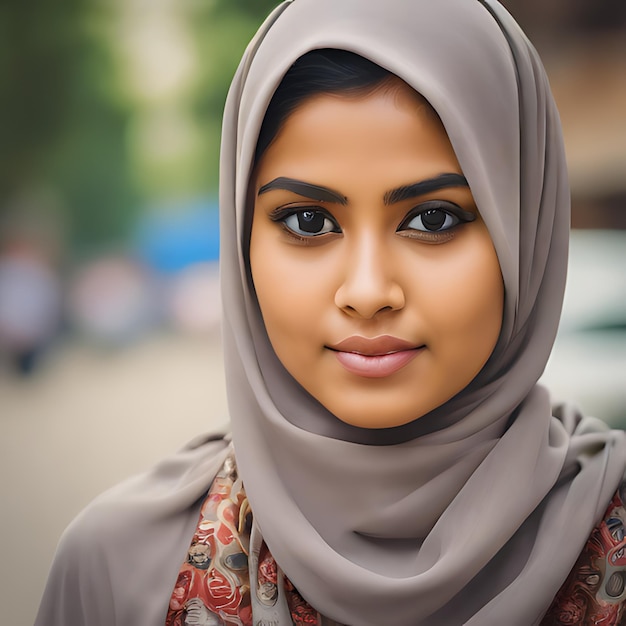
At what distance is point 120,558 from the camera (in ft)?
3.16

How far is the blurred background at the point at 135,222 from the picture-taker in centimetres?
171

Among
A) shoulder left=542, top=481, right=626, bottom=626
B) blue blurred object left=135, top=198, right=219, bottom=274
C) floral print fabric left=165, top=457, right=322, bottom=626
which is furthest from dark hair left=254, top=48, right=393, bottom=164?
blue blurred object left=135, top=198, right=219, bottom=274

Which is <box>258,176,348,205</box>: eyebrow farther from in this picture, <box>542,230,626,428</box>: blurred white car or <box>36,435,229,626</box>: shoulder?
<box>542,230,626,428</box>: blurred white car

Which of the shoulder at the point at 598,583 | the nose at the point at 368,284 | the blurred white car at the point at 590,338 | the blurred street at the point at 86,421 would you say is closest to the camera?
the nose at the point at 368,284

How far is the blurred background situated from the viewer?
1.71m

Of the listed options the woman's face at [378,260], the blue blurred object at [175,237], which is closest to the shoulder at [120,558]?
the woman's face at [378,260]

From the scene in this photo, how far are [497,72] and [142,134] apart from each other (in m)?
1.05

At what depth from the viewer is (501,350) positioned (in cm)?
94

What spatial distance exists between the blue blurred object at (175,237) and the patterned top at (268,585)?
857mm

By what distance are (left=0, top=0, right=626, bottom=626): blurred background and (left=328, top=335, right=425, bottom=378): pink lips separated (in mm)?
947

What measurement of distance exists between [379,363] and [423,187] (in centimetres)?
17

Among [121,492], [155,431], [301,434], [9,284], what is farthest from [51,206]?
[301,434]

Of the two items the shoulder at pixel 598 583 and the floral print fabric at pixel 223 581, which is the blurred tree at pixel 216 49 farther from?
the shoulder at pixel 598 583

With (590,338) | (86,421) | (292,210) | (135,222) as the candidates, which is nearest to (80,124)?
(135,222)
